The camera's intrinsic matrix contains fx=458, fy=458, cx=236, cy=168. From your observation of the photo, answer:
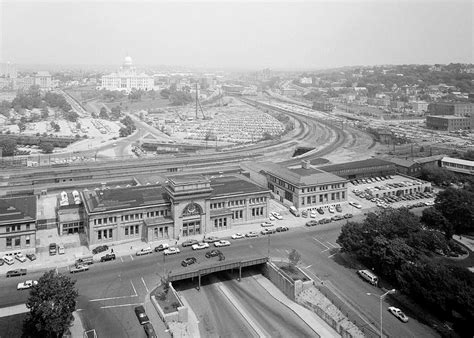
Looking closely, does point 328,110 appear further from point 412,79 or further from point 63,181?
point 63,181

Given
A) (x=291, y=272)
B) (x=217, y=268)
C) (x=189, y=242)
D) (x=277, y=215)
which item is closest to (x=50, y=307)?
(x=217, y=268)

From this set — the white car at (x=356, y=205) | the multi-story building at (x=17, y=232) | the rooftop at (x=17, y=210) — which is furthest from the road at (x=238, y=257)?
the white car at (x=356, y=205)

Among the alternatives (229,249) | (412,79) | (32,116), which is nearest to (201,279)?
(229,249)

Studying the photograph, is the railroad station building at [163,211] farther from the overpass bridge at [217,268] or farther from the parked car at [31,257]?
the overpass bridge at [217,268]

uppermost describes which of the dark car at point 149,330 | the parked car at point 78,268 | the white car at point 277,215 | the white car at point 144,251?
the white car at point 277,215

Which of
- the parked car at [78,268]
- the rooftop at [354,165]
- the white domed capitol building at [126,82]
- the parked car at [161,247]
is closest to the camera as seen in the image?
the parked car at [78,268]

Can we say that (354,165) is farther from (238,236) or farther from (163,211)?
(163,211)

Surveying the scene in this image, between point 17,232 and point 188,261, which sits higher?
point 17,232
